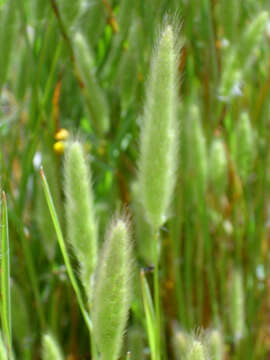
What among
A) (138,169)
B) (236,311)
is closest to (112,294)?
(138,169)

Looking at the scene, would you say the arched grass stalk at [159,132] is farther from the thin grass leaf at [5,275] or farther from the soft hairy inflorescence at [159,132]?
the thin grass leaf at [5,275]

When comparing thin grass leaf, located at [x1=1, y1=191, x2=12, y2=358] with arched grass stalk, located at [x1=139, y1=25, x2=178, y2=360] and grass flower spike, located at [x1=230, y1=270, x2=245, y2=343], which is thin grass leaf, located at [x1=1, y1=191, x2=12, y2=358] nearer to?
arched grass stalk, located at [x1=139, y1=25, x2=178, y2=360]

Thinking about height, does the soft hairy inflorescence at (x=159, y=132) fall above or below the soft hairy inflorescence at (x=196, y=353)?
above

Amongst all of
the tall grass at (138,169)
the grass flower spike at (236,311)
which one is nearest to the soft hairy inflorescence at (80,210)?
the tall grass at (138,169)

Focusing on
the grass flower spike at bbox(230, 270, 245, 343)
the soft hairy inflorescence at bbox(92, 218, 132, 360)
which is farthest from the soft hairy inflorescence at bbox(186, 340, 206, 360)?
the grass flower spike at bbox(230, 270, 245, 343)

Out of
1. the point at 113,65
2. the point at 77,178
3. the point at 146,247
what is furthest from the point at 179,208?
the point at 77,178

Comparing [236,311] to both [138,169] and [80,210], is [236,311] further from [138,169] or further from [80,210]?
[80,210]

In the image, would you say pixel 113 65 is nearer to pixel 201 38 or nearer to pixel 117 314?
pixel 201 38
